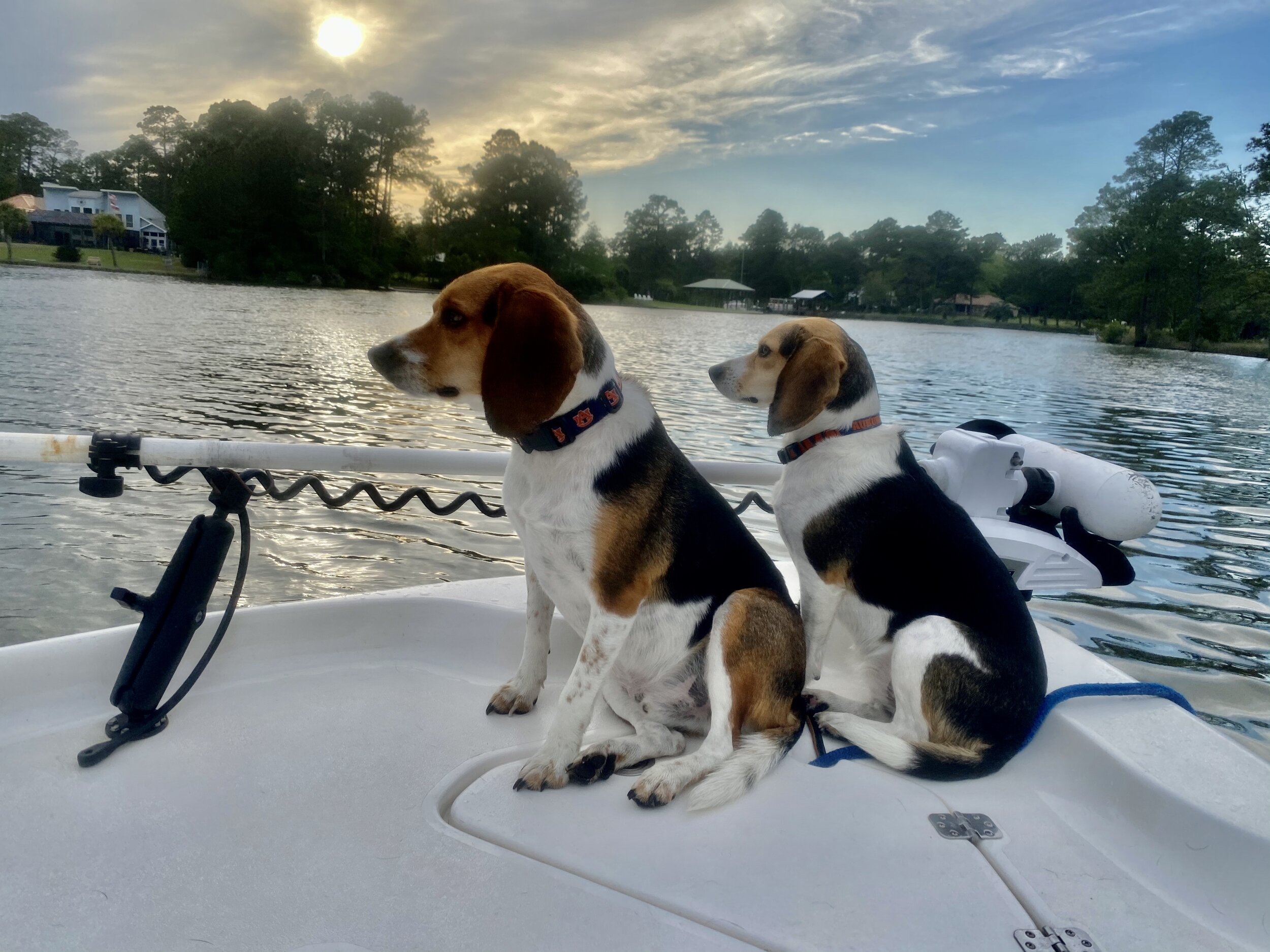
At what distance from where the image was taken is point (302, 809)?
1737 mm

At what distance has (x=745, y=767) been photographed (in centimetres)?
186

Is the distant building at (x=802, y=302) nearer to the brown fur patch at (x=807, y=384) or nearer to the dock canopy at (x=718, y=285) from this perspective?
the dock canopy at (x=718, y=285)

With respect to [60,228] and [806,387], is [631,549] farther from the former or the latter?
[60,228]

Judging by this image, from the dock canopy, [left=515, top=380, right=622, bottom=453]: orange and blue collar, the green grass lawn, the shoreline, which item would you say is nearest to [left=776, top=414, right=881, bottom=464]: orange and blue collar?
[left=515, top=380, right=622, bottom=453]: orange and blue collar

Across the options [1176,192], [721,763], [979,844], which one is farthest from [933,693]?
[1176,192]

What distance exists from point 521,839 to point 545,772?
0.22 metres

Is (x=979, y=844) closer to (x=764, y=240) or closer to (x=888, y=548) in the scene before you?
(x=888, y=548)

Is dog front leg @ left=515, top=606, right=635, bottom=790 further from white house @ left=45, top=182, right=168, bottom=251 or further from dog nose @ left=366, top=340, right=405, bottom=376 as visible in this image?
white house @ left=45, top=182, right=168, bottom=251

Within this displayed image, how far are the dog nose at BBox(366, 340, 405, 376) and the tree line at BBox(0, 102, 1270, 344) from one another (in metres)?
29.5

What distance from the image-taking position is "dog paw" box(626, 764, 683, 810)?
1807mm

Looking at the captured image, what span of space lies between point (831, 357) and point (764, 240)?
115 ft

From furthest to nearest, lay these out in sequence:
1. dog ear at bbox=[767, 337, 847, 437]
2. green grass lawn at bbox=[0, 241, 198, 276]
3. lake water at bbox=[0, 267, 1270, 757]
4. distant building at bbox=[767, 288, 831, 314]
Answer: green grass lawn at bbox=[0, 241, 198, 276], distant building at bbox=[767, 288, 831, 314], lake water at bbox=[0, 267, 1270, 757], dog ear at bbox=[767, 337, 847, 437]

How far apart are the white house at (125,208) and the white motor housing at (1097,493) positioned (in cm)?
4365

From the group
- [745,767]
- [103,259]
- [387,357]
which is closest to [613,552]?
[745,767]
